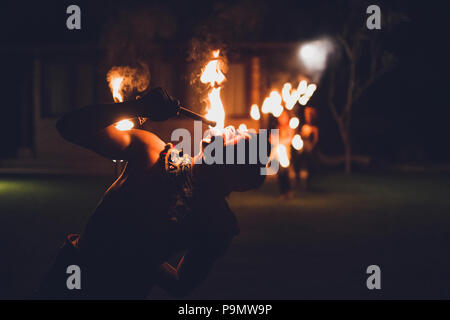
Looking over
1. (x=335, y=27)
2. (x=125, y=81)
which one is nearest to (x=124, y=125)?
(x=125, y=81)

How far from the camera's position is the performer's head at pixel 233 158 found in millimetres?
2113

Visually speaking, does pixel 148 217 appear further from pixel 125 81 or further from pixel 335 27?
pixel 335 27

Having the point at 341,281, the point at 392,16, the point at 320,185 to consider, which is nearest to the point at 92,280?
the point at 341,281

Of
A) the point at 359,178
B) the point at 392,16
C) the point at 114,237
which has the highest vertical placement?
the point at 392,16

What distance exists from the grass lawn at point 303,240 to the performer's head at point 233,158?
3025 millimetres

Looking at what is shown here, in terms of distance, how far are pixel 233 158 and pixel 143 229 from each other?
49 cm

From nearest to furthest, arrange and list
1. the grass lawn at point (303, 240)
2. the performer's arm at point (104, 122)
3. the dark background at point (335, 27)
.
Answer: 1. the performer's arm at point (104, 122)
2. the grass lawn at point (303, 240)
3. the dark background at point (335, 27)

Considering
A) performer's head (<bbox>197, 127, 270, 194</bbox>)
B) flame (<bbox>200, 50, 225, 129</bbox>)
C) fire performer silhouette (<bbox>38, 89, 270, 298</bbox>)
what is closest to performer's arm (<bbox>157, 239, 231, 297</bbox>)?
fire performer silhouette (<bbox>38, 89, 270, 298</bbox>)

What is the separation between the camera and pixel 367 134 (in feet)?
69.7

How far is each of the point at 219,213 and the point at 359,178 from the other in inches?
556

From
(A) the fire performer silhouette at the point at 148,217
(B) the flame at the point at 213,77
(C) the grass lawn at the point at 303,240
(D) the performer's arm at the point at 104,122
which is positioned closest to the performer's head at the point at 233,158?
(A) the fire performer silhouette at the point at 148,217

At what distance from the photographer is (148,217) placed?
7.18 ft

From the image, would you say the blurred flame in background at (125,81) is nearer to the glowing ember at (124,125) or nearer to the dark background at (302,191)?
the glowing ember at (124,125)

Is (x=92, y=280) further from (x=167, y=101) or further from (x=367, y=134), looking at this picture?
(x=367, y=134)
